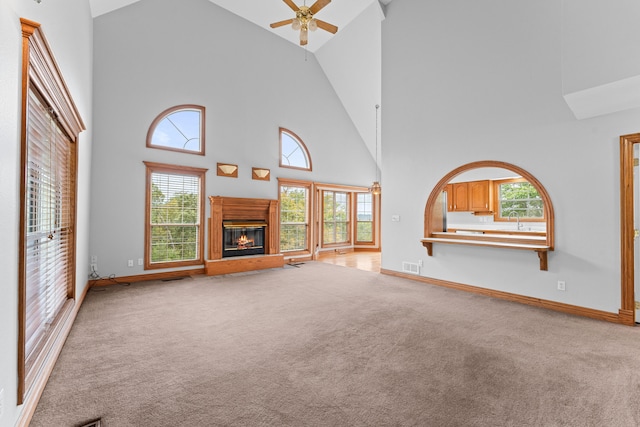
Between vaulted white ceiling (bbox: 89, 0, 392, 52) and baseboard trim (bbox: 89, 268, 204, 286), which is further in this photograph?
vaulted white ceiling (bbox: 89, 0, 392, 52)

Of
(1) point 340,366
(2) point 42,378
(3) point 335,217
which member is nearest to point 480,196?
(3) point 335,217

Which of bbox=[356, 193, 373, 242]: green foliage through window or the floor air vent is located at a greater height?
bbox=[356, 193, 373, 242]: green foliage through window

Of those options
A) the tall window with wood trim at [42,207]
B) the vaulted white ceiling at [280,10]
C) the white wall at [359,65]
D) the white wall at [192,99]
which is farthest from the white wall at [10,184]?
the white wall at [359,65]

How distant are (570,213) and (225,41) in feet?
22.6

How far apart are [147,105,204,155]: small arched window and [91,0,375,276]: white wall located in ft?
0.41

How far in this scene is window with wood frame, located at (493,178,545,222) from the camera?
6.29 m

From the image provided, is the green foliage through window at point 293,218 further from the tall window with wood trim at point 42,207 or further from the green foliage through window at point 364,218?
the tall window with wood trim at point 42,207

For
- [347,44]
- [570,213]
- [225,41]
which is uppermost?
[347,44]

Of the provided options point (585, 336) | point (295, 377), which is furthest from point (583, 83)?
point (295, 377)

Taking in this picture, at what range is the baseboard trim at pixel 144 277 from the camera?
4809 millimetres

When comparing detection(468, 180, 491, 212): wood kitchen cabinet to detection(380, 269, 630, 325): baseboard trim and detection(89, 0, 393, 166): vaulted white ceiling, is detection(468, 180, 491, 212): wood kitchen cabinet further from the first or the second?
detection(89, 0, 393, 166): vaulted white ceiling

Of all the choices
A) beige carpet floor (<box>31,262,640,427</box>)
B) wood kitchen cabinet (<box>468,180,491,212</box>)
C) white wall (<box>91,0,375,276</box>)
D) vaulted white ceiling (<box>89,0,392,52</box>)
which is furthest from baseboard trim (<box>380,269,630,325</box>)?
vaulted white ceiling (<box>89,0,392,52</box>)

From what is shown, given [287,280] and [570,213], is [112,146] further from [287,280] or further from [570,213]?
[570,213]

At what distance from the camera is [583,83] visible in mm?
2918
